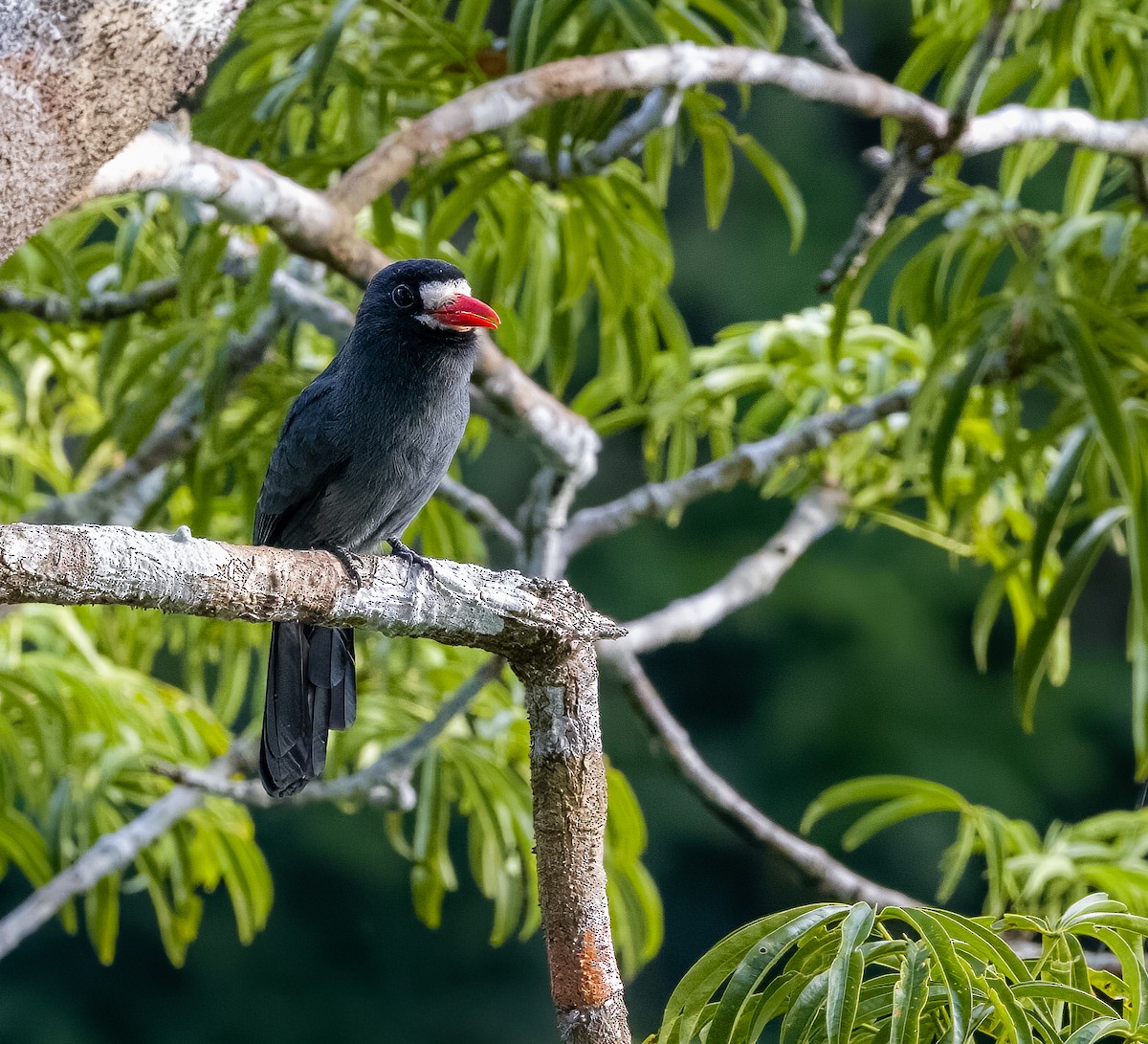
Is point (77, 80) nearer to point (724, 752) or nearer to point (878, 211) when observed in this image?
point (878, 211)

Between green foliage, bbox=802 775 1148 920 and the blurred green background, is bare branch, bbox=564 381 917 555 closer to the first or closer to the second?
green foliage, bbox=802 775 1148 920

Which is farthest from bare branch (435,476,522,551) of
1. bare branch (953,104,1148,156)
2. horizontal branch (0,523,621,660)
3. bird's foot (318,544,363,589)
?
horizontal branch (0,523,621,660)

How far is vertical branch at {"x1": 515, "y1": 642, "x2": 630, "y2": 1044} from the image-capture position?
109cm

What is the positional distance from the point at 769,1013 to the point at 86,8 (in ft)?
3.24

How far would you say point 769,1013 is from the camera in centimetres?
101

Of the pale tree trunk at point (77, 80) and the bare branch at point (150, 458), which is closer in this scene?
the pale tree trunk at point (77, 80)

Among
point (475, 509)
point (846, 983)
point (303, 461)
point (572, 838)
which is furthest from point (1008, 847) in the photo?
point (846, 983)

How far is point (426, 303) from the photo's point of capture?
70.9 inches

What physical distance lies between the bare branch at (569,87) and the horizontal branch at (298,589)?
2.38 feet

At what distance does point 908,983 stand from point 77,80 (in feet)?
3.22

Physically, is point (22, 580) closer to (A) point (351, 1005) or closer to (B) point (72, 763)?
(B) point (72, 763)

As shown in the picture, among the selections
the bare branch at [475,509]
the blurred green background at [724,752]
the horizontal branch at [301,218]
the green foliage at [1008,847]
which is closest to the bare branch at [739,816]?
the green foliage at [1008,847]

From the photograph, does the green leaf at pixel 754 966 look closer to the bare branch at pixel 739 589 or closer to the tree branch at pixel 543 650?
the tree branch at pixel 543 650

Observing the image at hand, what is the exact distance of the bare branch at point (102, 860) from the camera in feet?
7.78
